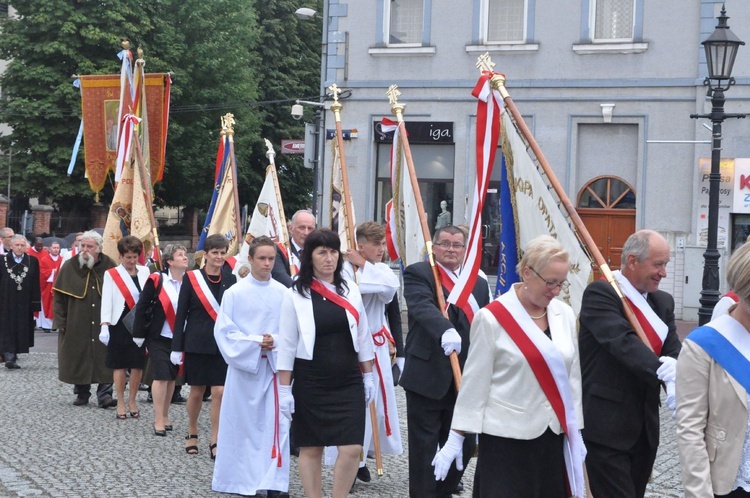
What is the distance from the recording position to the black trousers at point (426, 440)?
6.93m

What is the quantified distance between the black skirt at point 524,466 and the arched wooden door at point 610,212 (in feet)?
63.7

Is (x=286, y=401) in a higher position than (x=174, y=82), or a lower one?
lower

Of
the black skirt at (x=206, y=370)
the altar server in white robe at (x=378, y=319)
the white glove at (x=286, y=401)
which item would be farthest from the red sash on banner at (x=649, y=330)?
the black skirt at (x=206, y=370)

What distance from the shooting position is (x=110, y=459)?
371 inches

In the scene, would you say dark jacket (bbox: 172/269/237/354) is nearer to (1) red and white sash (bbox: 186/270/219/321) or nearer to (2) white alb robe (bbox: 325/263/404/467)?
(1) red and white sash (bbox: 186/270/219/321)

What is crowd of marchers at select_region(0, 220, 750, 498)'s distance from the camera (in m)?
4.24

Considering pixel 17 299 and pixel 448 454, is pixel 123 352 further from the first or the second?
pixel 448 454

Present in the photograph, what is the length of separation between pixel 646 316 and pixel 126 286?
7.64m

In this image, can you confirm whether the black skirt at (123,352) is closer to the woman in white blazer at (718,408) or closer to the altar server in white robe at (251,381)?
the altar server in white robe at (251,381)

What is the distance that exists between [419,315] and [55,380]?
939 cm

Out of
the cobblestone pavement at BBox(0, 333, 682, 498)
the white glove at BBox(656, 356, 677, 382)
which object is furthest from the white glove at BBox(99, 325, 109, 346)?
the white glove at BBox(656, 356, 677, 382)

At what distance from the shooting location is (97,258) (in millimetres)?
13391

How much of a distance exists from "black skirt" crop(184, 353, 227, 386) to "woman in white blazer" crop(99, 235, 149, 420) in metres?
2.51

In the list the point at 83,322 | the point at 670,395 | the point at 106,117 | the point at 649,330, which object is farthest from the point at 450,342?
the point at 106,117
